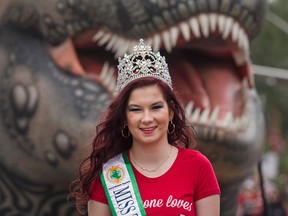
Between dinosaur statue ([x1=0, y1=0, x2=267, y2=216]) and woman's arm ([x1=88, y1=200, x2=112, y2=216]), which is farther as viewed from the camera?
dinosaur statue ([x1=0, y1=0, x2=267, y2=216])

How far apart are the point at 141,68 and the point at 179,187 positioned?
375 millimetres

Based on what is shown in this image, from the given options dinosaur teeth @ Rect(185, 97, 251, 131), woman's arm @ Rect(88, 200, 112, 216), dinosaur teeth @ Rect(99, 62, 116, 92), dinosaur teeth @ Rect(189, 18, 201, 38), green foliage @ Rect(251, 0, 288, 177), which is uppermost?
dinosaur teeth @ Rect(189, 18, 201, 38)

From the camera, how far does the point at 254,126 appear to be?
5.44 meters

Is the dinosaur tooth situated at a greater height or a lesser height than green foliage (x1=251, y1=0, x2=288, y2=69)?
greater

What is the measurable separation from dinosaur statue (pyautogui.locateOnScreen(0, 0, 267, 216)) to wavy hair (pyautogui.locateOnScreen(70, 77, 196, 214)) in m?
1.90

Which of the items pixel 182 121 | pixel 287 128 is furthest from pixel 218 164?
pixel 287 128

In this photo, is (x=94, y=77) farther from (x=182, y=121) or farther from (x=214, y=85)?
(x=182, y=121)

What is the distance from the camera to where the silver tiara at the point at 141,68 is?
2875 millimetres

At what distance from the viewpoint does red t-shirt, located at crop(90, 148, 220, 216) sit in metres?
2.75

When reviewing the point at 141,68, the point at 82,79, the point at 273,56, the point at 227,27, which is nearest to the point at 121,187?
the point at 141,68

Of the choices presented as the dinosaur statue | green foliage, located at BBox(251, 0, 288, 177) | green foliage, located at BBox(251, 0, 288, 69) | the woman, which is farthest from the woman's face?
green foliage, located at BBox(251, 0, 288, 69)

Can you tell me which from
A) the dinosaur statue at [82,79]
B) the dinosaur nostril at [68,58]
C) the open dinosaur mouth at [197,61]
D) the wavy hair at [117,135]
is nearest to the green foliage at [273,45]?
the open dinosaur mouth at [197,61]

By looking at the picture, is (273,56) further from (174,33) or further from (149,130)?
(149,130)

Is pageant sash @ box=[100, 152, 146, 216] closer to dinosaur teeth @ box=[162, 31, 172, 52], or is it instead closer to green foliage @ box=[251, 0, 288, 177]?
dinosaur teeth @ box=[162, 31, 172, 52]
